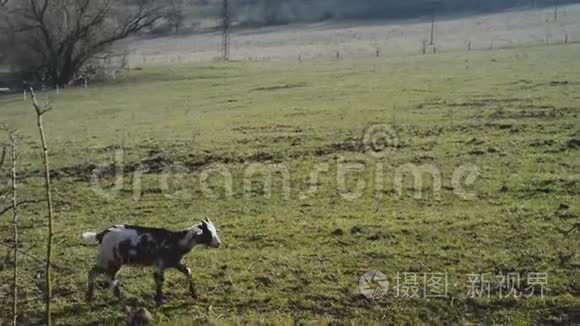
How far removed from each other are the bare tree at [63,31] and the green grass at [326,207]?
21173 millimetres

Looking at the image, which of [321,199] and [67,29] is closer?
[321,199]

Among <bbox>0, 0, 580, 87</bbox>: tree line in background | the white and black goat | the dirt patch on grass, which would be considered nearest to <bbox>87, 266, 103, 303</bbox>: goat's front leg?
the white and black goat

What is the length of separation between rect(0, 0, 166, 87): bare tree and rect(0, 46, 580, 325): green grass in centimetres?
2117

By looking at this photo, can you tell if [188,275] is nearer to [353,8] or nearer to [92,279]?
[92,279]

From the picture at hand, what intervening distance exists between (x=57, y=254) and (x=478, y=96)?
19795 millimetres

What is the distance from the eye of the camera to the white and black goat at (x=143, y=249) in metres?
8.03

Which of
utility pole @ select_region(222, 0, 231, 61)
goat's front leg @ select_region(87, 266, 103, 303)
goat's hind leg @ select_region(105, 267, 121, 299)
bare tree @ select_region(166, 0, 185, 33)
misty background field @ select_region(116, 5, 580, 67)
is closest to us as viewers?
goat's hind leg @ select_region(105, 267, 121, 299)

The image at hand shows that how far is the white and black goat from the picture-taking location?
803cm

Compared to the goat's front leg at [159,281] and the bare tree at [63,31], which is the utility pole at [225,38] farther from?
the goat's front leg at [159,281]

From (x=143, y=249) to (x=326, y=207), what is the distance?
5.03 metres

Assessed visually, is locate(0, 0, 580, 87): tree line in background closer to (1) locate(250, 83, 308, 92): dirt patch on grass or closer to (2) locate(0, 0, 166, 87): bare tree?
(2) locate(0, 0, 166, 87): bare tree

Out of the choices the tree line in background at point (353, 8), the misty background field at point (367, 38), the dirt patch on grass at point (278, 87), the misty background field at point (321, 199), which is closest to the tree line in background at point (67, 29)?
the misty background field at point (367, 38)

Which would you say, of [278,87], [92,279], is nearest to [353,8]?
[278,87]

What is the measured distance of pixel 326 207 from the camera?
12.4 m
